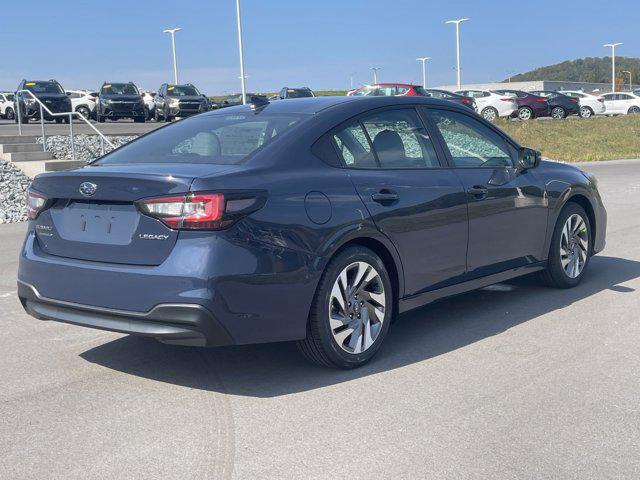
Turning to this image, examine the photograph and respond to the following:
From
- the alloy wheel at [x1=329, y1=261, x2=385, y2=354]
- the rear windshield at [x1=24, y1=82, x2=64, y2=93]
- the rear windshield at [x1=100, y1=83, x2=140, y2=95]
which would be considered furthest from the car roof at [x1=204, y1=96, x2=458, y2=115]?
the rear windshield at [x1=100, y1=83, x2=140, y2=95]

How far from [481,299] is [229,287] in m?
3.21

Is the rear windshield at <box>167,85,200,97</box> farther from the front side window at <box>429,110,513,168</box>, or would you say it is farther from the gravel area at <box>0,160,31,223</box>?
the front side window at <box>429,110,513,168</box>

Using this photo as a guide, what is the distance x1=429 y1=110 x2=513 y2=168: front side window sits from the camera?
20.1ft

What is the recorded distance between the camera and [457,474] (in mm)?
3662

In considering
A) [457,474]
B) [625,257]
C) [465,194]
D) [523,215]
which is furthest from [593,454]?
[625,257]

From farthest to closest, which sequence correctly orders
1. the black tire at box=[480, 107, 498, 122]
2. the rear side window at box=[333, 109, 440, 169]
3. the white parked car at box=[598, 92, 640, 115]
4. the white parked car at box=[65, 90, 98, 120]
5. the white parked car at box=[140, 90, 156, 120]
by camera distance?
the white parked car at box=[598, 92, 640, 115] → the white parked car at box=[65, 90, 98, 120] → the black tire at box=[480, 107, 498, 122] → the white parked car at box=[140, 90, 156, 120] → the rear side window at box=[333, 109, 440, 169]

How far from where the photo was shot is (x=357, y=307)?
5.13m

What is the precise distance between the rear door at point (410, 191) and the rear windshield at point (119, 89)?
33077mm

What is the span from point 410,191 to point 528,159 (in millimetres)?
1676

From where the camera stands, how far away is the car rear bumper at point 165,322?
4406 millimetres

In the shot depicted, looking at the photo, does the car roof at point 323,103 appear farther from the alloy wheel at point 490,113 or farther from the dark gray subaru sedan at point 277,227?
the alloy wheel at point 490,113

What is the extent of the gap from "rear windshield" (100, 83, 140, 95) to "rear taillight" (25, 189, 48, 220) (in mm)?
33128

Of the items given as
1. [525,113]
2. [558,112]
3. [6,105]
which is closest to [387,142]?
[525,113]

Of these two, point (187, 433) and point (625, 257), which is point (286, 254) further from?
point (625, 257)
